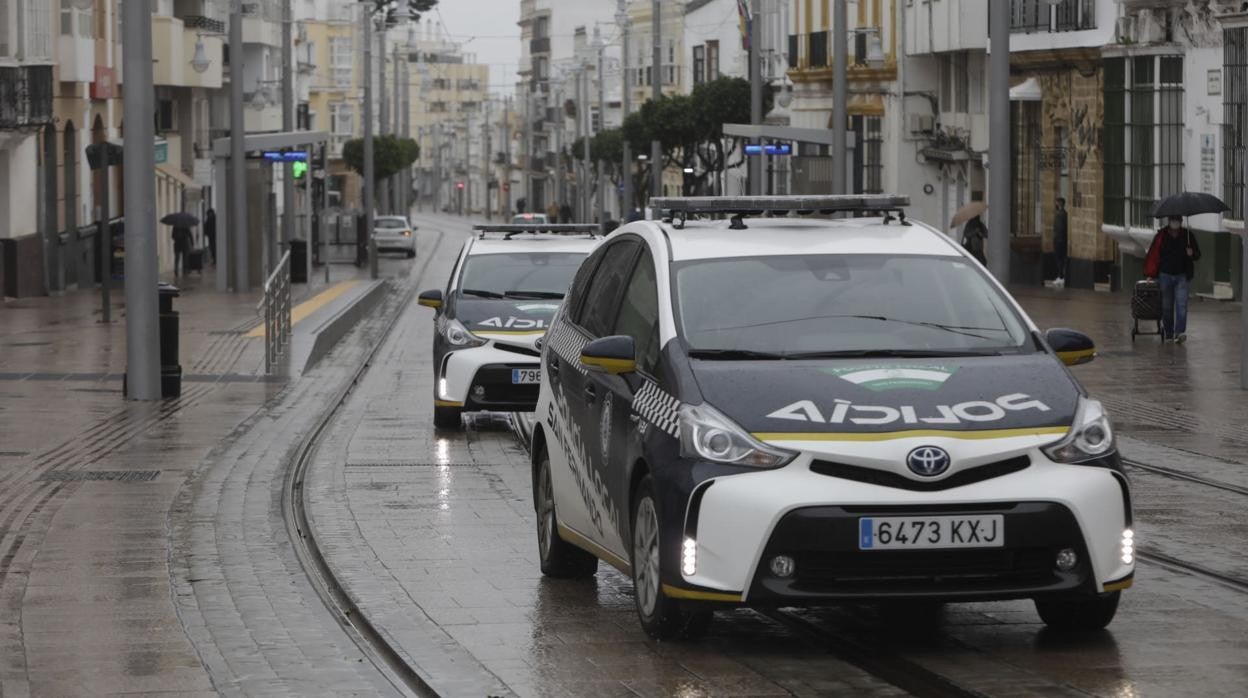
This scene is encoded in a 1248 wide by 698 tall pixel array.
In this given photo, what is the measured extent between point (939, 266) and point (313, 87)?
12947cm

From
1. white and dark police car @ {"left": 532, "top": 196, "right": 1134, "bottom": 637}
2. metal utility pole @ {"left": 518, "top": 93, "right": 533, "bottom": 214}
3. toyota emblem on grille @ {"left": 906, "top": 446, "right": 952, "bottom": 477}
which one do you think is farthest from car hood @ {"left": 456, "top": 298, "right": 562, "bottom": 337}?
metal utility pole @ {"left": 518, "top": 93, "right": 533, "bottom": 214}

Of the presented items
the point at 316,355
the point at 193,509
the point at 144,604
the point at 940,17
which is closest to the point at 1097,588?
the point at 144,604

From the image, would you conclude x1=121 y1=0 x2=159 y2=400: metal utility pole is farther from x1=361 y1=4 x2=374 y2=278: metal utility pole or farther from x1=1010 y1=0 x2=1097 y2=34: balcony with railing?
x1=361 y1=4 x2=374 y2=278: metal utility pole

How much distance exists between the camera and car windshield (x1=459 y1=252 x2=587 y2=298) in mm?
19641

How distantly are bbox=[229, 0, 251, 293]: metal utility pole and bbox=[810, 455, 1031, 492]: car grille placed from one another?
119ft

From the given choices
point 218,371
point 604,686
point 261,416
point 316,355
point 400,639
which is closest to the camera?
point 604,686

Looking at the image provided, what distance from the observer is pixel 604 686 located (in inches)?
311

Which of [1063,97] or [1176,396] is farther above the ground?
[1063,97]

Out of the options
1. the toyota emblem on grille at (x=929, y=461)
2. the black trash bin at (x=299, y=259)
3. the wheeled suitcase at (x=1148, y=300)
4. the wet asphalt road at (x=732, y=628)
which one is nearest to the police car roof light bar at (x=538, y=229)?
the wet asphalt road at (x=732, y=628)

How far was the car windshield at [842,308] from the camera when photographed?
8789 millimetres

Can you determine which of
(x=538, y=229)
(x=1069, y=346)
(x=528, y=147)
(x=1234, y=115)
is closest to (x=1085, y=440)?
(x=1069, y=346)

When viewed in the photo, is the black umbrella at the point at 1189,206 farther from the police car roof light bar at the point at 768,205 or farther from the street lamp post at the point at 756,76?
the street lamp post at the point at 756,76

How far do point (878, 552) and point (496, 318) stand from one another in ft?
37.2

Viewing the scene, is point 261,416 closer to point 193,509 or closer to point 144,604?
point 193,509
